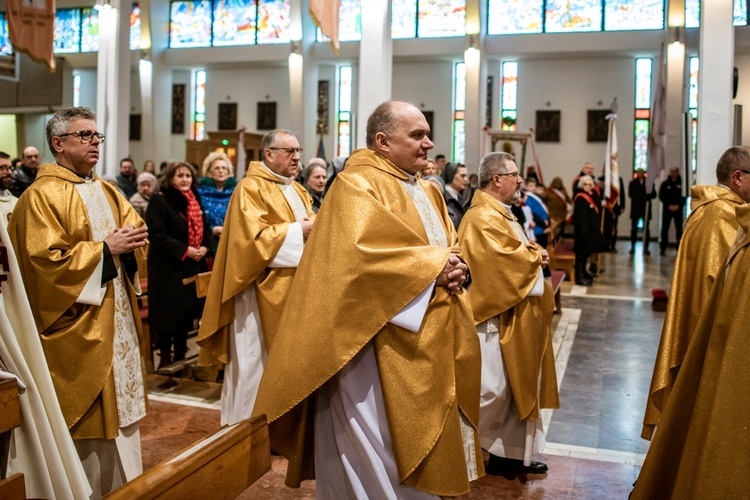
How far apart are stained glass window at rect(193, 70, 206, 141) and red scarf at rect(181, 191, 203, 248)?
1858 centimetres

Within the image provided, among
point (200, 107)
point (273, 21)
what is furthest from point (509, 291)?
point (200, 107)

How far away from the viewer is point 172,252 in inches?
213

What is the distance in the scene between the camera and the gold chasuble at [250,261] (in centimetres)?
393

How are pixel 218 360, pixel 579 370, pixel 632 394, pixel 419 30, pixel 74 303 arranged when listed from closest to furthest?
pixel 74 303 < pixel 218 360 < pixel 632 394 < pixel 579 370 < pixel 419 30

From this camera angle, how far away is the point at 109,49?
1221cm

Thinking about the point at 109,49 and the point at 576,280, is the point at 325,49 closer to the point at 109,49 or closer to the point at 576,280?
the point at 109,49

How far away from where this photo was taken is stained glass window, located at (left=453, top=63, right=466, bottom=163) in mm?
21641

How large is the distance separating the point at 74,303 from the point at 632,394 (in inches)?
161

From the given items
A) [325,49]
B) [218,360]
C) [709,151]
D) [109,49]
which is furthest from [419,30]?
[218,360]

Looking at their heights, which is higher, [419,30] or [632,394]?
[419,30]

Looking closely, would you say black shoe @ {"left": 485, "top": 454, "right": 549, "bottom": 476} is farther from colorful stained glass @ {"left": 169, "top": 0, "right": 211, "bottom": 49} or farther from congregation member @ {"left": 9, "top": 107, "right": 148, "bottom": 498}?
colorful stained glass @ {"left": 169, "top": 0, "right": 211, "bottom": 49}

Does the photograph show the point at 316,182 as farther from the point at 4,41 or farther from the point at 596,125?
the point at 596,125

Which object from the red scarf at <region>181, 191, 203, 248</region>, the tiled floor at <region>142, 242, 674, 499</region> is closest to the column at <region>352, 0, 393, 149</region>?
the tiled floor at <region>142, 242, 674, 499</region>

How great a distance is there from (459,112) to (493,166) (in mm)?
18225
